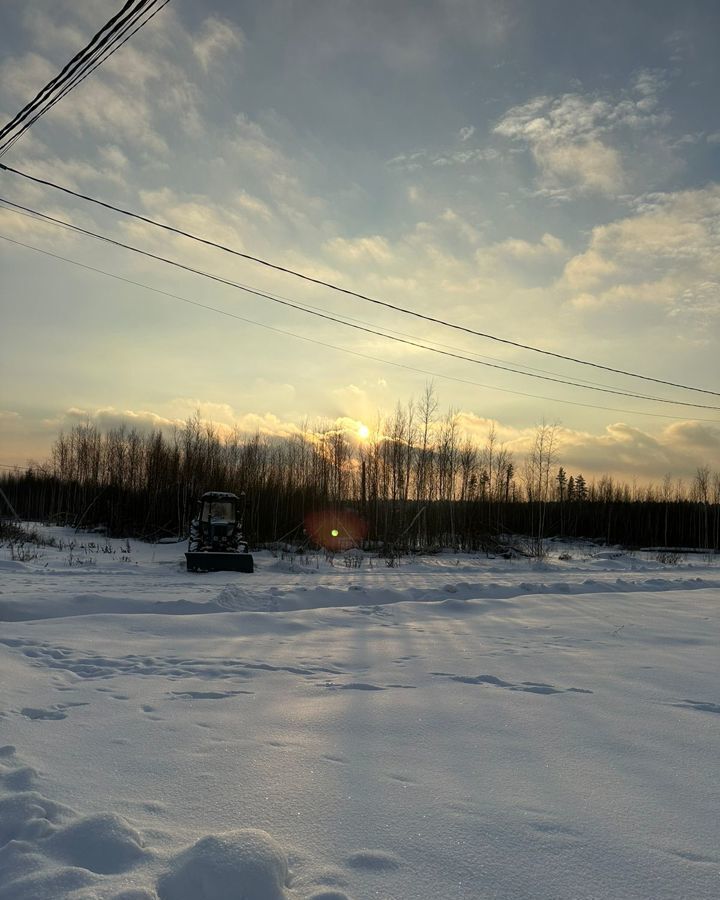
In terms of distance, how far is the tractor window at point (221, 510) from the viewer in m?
16.1

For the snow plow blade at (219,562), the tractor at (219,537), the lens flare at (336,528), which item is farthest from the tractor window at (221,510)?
the lens flare at (336,528)

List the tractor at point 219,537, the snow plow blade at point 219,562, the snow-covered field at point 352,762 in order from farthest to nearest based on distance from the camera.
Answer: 1. the tractor at point 219,537
2. the snow plow blade at point 219,562
3. the snow-covered field at point 352,762

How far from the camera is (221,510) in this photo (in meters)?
16.2

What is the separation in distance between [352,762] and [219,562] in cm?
1196

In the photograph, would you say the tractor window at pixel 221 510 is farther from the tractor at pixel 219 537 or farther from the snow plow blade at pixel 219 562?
the snow plow blade at pixel 219 562

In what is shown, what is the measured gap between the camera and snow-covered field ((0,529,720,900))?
1.96 meters

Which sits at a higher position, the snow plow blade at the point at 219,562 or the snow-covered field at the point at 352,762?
the snow-covered field at the point at 352,762

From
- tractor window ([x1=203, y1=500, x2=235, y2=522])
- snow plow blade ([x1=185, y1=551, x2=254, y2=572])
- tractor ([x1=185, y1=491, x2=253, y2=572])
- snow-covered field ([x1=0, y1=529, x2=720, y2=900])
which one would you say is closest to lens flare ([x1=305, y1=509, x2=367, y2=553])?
tractor window ([x1=203, y1=500, x2=235, y2=522])

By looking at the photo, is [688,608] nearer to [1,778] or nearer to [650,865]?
[650,865]

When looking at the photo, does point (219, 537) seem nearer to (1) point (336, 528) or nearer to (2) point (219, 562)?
(2) point (219, 562)

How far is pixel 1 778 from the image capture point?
254cm

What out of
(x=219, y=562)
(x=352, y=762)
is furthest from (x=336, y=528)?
(x=352, y=762)

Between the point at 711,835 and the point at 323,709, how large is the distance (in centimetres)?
217

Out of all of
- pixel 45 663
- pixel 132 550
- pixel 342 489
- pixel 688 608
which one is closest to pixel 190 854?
pixel 45 663
